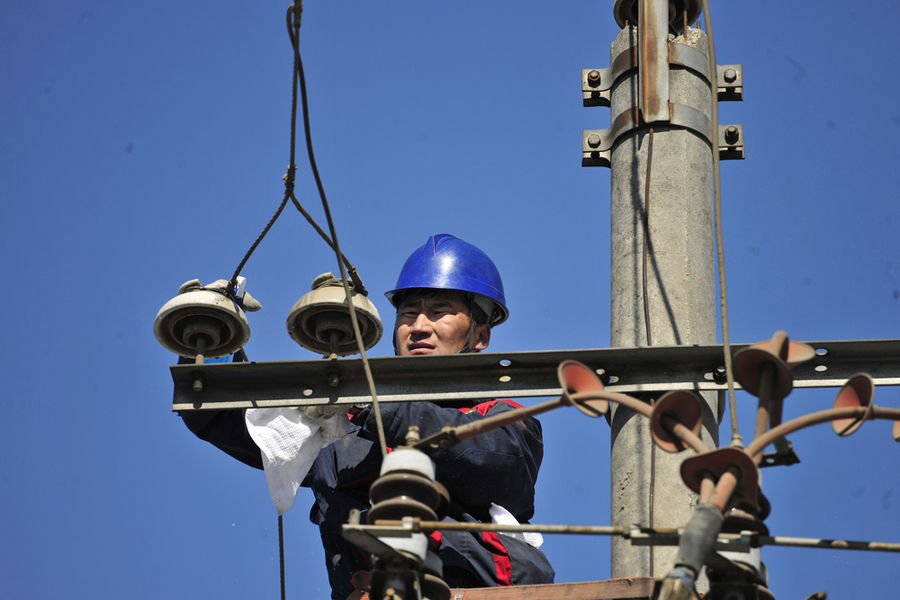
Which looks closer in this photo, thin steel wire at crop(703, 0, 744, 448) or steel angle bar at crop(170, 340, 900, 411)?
thin steel wire at crop(703, 0, 744, 448)

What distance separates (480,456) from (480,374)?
1.26 feet

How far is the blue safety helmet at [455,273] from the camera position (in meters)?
7.62

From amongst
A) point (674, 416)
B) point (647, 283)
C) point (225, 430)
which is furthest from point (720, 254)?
point (225, 430)

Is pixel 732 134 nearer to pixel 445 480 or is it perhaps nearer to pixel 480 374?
pixel 480 374

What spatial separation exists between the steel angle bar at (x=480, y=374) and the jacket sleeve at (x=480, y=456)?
15 cm

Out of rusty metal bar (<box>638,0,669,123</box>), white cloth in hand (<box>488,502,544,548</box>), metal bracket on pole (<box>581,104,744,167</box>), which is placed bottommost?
white cloth in hand (<box>488,502,544,548</box>)

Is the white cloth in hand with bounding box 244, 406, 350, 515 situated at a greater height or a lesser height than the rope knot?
lesser

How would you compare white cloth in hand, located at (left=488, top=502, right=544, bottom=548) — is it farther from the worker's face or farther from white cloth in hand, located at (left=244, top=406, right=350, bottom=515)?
the worker's face

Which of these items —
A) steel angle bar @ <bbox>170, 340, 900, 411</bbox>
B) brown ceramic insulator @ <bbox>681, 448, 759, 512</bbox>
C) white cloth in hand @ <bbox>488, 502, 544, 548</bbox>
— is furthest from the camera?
white cloth in hand @ <bbox>488, 502, 544, 548</bbox>

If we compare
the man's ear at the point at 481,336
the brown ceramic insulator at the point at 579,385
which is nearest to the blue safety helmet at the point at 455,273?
the man's ear at the point at 481,336

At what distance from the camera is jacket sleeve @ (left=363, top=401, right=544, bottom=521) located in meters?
6.17

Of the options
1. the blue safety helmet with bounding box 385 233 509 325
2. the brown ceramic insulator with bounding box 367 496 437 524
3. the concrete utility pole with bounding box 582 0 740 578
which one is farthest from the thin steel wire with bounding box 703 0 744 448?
the blue safety helmet with bounding box 385 233 509 325

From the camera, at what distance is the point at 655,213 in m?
6.30

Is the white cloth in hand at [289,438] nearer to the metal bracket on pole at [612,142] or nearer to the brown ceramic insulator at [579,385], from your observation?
the metal bracket on pole at [612,142]
